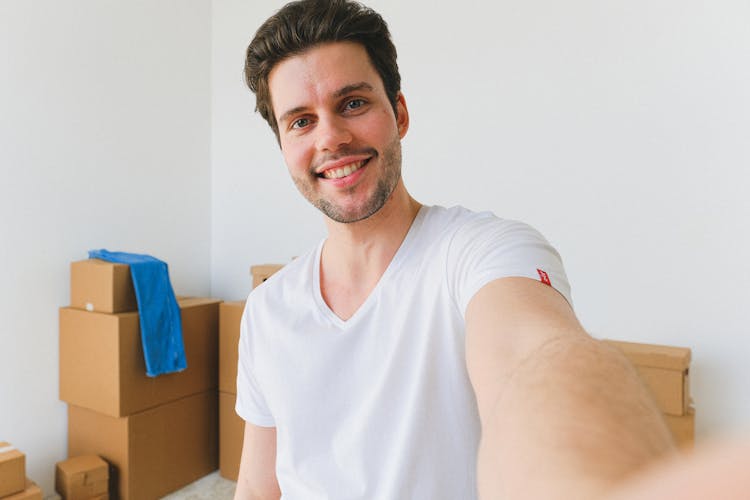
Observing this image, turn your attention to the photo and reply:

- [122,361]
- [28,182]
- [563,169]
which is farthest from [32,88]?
[563,169]

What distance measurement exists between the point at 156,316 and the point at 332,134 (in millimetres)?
1579

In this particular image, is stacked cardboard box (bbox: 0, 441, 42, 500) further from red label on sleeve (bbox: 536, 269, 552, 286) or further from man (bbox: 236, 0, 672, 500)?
red label on sleeve (bbox: 536, 269, 552, 286)

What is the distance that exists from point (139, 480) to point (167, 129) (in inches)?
69.0

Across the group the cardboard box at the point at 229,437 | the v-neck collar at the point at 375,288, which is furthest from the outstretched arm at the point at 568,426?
the cardboard box at the point at 229,437

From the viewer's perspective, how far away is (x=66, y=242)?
89.7 inches

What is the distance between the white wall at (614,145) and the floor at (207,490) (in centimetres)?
161

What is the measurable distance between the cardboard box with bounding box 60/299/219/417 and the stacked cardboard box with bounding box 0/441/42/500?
13.4 inches

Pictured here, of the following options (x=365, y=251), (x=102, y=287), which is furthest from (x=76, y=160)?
(x=365, y=251)

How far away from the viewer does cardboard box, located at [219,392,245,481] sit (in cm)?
237

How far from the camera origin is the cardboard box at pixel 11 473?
1742 mm

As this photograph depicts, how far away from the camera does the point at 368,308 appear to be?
0.84 meters

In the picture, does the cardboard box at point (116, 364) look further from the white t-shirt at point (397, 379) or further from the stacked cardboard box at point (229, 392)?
the white t-shirt at point (397, 379)

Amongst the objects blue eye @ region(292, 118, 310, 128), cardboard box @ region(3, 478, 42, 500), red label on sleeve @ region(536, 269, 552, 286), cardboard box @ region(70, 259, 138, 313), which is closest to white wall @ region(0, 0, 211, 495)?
cardboard box @ region(70, 259, 138, 313)

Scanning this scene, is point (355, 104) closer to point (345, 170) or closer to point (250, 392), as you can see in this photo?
point (345, 170)
